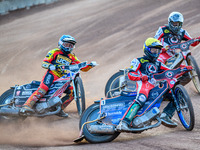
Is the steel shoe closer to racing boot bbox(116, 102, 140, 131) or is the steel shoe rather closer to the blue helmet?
the blue helmet

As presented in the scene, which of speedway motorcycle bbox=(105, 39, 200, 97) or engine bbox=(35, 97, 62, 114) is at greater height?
speedway motorcycle bbox=(105, 39, 200, 97)

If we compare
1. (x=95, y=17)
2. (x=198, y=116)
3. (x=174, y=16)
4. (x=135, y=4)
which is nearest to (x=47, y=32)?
(x=95, y=17)

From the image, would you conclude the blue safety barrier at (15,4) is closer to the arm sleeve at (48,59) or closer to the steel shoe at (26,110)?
the arm sleeve at (48,59)

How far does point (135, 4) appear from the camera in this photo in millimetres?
23859

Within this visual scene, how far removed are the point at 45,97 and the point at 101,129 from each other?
10.5 feet

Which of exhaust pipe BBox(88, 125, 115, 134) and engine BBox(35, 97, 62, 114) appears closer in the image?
exhaust pipe BBox(88, 125, 115, 134)

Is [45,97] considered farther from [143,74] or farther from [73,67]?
[143,74]

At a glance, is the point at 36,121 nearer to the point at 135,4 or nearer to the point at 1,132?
the point at 1,132

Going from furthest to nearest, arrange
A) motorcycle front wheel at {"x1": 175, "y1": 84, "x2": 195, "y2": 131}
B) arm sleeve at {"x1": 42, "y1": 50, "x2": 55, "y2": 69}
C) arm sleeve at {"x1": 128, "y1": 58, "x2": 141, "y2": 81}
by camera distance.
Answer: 1. arm sleeve at {"x1": 42, "y1": 50, "x2": 55, "y2": 69}
2. arm sleeve at {"x1": 128, "y1": 58, "x2": 141, "y2": 81}
3. motorcycle front wheel at {"x1": 175, "y1": 84, "x2": 195, "y2": 131}

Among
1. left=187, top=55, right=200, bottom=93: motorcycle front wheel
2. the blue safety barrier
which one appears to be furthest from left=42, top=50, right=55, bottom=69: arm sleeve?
the blue safety barrier

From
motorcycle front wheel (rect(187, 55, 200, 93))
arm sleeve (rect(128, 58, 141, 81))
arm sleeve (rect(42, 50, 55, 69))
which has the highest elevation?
arm sleeve (rect(42, 50, 55, 69))

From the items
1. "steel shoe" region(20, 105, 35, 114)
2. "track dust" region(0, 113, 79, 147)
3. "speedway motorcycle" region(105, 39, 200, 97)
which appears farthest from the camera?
"speedway motorcycle" region(105, 39, 200, 97)

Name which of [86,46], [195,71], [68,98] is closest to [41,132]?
[68,98]

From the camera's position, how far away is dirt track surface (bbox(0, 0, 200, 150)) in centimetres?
803
